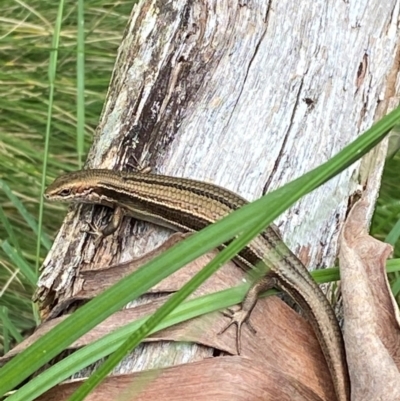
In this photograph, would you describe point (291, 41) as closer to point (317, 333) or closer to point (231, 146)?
point (231, 146)

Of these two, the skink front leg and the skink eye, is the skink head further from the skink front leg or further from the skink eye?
the skink front leg

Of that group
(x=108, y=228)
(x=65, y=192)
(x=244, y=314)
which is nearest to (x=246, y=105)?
(x=108, y=228)

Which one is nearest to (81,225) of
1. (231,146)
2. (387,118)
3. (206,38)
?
(231,146)

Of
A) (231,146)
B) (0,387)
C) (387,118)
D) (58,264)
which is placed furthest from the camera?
(231,146)

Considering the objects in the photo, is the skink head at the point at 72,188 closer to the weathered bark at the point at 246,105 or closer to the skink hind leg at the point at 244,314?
the weathered bark at the point at 246,105

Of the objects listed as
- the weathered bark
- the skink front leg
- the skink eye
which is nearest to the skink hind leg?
the weathered bark

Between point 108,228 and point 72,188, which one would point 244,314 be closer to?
point 108,228

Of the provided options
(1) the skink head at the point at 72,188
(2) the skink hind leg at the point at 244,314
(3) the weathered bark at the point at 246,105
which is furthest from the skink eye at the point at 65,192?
(2) the skink hind leg at the point at 244,314

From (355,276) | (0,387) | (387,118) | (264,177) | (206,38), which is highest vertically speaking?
(206,38)
